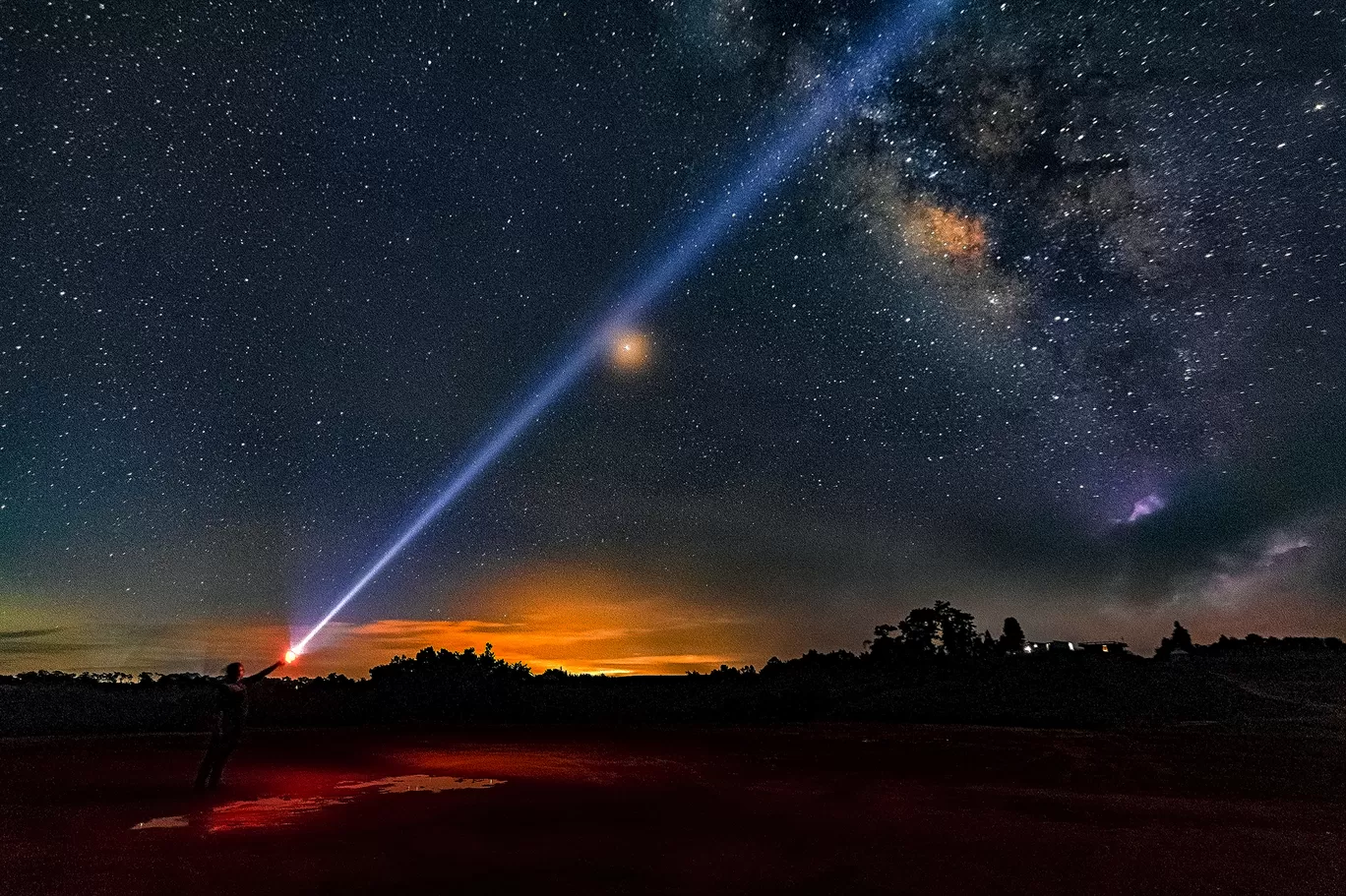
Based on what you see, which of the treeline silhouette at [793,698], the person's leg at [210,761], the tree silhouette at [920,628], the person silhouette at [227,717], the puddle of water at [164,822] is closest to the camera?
the puddle of water at [164,822]

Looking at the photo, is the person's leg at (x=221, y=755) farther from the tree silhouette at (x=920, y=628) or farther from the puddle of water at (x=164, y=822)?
the tree silhouette at (x=920, y=628)

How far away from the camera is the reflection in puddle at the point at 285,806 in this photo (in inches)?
433

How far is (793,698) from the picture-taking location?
44.4 meters

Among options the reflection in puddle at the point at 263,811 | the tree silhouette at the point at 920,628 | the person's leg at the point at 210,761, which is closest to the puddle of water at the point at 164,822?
the reflection in puddle at the point at 263,811

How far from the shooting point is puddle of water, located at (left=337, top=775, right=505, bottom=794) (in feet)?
48.4

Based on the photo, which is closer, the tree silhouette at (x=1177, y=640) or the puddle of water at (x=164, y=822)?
the puddle of water at (x=164, y=822)

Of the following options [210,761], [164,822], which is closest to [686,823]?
[164,822]

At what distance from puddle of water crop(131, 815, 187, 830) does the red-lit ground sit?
0.28ft

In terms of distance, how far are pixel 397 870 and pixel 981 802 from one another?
967 cm

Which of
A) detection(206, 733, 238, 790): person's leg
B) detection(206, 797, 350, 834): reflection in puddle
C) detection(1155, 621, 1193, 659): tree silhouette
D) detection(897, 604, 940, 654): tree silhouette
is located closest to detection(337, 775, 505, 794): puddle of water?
detection(206, 797, 350, 834): reflection in puddle

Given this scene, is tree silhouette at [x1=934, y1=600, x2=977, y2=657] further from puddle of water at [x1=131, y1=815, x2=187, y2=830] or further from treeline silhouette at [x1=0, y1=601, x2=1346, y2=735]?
puddle of water at [x1=131, y1=815, x2=187, y2=830]

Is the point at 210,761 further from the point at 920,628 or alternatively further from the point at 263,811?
the point at 920,628

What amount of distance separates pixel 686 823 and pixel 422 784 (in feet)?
21.7

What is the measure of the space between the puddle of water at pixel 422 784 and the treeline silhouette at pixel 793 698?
889 inches
